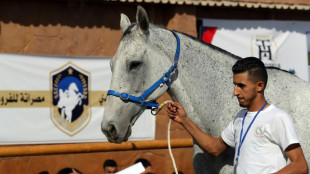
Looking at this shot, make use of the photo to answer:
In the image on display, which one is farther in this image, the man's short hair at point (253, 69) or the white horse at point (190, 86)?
the white horse at point (190, 86)

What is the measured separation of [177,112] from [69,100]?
224 inches

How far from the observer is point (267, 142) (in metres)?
3.11

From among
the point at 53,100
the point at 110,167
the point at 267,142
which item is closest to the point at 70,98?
the point at 53,100

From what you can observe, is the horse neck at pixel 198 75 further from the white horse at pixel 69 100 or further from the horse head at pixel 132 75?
the white horse at pixel 69 100

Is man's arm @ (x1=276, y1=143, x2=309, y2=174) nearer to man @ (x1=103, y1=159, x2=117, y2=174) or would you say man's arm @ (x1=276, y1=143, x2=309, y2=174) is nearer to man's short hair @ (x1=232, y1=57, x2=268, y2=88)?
man's short hair @ (x1=232, y1=57, x2=268, y2=88)

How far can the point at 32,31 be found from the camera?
917 cm

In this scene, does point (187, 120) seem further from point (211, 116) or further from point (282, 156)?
point (282, 156)

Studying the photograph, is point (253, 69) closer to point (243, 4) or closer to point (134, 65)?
point (134, 65)

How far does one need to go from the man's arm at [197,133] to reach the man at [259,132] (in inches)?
8.2

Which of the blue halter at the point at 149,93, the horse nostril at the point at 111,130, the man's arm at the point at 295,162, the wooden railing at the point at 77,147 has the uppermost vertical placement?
the blue halter at the point at 149,93

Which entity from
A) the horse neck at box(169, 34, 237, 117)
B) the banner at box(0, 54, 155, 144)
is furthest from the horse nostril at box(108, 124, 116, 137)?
the banner at box(0, 54, 155, 144)

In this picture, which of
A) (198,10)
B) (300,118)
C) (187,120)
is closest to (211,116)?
(187,120)

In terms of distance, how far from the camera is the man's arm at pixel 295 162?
2.95 meters

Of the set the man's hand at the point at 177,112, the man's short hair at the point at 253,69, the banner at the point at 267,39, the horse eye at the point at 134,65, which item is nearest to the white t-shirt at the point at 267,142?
the man's short hair at the point at 253,69
